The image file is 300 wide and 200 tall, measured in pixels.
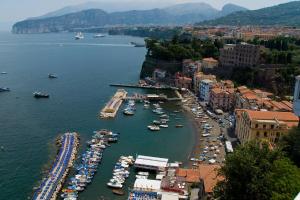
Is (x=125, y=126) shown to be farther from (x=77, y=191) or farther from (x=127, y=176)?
(x=77, y=191)

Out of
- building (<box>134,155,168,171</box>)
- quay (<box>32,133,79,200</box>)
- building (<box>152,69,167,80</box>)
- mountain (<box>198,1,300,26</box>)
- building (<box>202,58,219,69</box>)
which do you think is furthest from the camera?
mountain (<box>198,1,300,26</box>)

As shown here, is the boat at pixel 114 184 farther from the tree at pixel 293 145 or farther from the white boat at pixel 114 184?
the tree at pixel 293 145

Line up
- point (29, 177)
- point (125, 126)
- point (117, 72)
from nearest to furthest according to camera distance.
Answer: point (29, 177), point (125, 126), point (117, 72)

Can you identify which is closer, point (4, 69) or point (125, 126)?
Result: point (125, 126)

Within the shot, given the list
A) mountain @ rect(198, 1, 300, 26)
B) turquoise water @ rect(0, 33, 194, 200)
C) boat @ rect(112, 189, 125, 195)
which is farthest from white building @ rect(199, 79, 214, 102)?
mountain @ rect(198, 1, 300, 26)

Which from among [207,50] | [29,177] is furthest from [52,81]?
[29,177]

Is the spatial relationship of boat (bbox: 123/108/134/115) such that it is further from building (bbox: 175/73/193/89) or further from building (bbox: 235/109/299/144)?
building (bbox: 235/109/299/144)

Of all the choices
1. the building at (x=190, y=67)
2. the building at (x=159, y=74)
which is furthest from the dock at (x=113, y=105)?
the building at (x=190, y=67)
